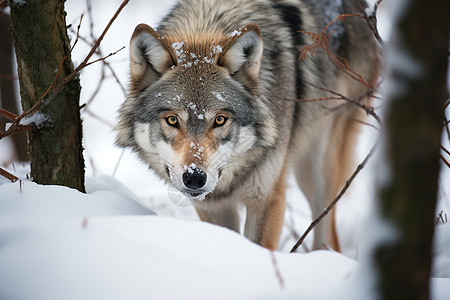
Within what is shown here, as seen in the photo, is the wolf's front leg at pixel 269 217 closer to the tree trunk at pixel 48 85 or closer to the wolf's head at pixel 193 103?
the wolf's head at pixel 193 103

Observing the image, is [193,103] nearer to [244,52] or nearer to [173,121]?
[173,121]

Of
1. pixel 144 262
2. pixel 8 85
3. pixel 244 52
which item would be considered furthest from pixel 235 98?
pixel 8 85

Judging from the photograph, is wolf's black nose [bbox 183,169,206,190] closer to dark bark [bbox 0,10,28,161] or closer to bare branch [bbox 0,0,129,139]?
bare branch [bbox 0,0,129,139]

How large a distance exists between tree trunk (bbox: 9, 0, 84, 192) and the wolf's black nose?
61 cm

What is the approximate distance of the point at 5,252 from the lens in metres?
1.38

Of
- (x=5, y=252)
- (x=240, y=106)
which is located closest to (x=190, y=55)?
(x=240, y=106)

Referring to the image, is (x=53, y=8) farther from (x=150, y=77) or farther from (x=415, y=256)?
(x=415, y=256)

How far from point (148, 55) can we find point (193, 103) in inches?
A: 17.7

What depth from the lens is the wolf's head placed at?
8.29 ft

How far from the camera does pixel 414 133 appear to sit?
98cm

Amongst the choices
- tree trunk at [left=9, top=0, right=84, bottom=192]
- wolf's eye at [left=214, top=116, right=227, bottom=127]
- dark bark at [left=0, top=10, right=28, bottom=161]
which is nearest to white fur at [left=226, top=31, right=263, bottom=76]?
wolf's eye at [left=214, top=116, right=227, bottom=127]

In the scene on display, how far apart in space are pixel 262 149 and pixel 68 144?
127 centimetres

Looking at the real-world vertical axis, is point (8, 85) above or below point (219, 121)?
above

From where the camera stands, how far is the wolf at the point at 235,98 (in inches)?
102
